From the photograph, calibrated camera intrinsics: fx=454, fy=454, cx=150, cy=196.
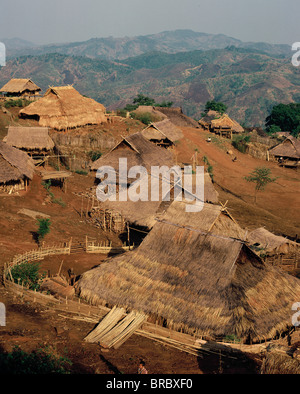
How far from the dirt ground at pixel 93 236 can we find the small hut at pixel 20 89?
16442 millimetres

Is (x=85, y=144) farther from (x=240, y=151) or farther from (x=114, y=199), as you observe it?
(x=240, y=151)

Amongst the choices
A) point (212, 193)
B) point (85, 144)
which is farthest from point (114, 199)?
point (85, 144)

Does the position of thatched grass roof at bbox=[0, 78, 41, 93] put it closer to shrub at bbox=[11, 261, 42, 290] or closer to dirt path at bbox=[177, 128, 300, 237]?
dirt path at bbox=[177, 128, 300, 237]

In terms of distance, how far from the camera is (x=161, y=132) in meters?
35.3

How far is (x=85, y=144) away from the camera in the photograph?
1323 inches

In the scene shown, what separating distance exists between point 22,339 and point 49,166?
19.9 m

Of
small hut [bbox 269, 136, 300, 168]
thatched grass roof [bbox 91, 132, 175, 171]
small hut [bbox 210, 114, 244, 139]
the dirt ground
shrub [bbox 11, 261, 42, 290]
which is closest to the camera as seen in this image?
the dirt ground

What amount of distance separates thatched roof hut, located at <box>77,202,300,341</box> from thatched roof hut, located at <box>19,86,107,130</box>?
20.7m

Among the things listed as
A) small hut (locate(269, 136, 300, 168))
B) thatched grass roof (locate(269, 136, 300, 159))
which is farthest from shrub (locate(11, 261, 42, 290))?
thatched grass roof (locate(269, 136, 300, 159))

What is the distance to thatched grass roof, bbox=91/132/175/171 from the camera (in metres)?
27.5

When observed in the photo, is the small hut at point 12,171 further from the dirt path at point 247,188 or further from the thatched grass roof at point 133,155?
the dirt path at point 247,188

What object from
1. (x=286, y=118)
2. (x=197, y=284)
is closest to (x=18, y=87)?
(x=197, y=284)

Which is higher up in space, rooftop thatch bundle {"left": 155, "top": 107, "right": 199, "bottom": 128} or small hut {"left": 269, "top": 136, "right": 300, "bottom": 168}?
rooftop thatch bundle {"left": 155, "top": 107, "right": 199, "bottom": 128}

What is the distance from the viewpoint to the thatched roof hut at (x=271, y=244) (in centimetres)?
1966
